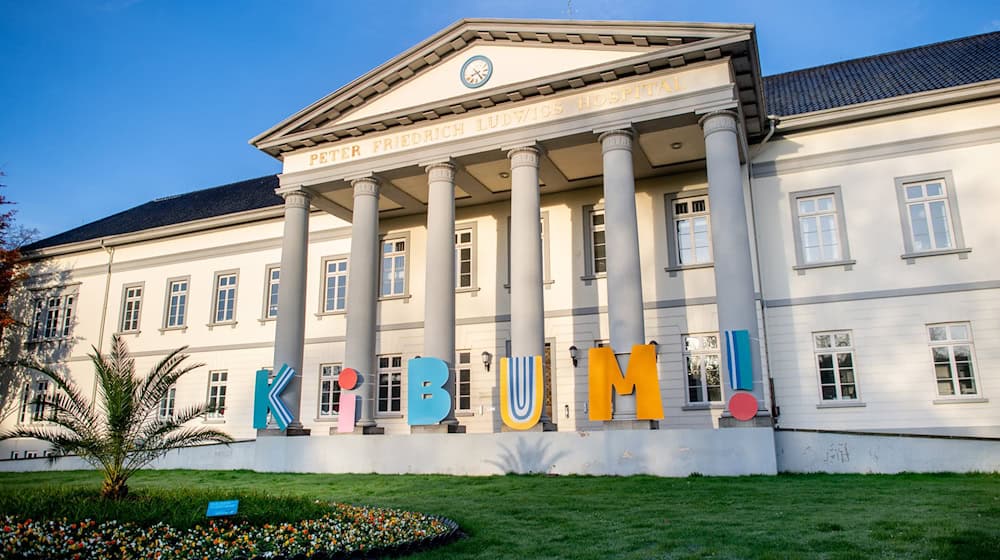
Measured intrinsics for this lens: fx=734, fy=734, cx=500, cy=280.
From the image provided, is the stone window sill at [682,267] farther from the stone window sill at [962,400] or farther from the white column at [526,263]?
the stone window sill at [962,400]

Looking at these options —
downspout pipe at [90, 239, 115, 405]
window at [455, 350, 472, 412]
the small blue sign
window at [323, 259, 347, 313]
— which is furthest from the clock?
downspout pipe at [90, 239, 115, 405]

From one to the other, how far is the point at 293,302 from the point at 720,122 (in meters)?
12.1

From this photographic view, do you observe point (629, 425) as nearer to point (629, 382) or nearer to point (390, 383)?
point (629, 382)

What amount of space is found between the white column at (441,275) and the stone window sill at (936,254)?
11052 mm

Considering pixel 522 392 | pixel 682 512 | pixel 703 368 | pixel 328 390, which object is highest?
pixel 703 368

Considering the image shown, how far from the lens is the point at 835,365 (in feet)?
58.8

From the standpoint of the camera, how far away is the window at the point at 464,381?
71.3 ft

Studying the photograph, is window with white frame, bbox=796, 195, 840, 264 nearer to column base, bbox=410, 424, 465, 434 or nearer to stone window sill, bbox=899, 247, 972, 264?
stone window sill, bbox=899, 247, 972, 264

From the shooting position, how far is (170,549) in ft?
24.3

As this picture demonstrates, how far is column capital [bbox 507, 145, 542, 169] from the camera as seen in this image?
17984 millimetres

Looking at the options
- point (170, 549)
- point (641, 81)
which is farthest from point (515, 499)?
point (641, 81)

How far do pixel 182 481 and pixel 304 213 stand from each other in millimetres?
8069

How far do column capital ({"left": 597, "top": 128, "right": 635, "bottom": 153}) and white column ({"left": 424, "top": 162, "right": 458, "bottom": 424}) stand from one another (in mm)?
4287

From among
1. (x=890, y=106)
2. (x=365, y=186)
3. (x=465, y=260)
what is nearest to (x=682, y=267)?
(x=890, y=106)
